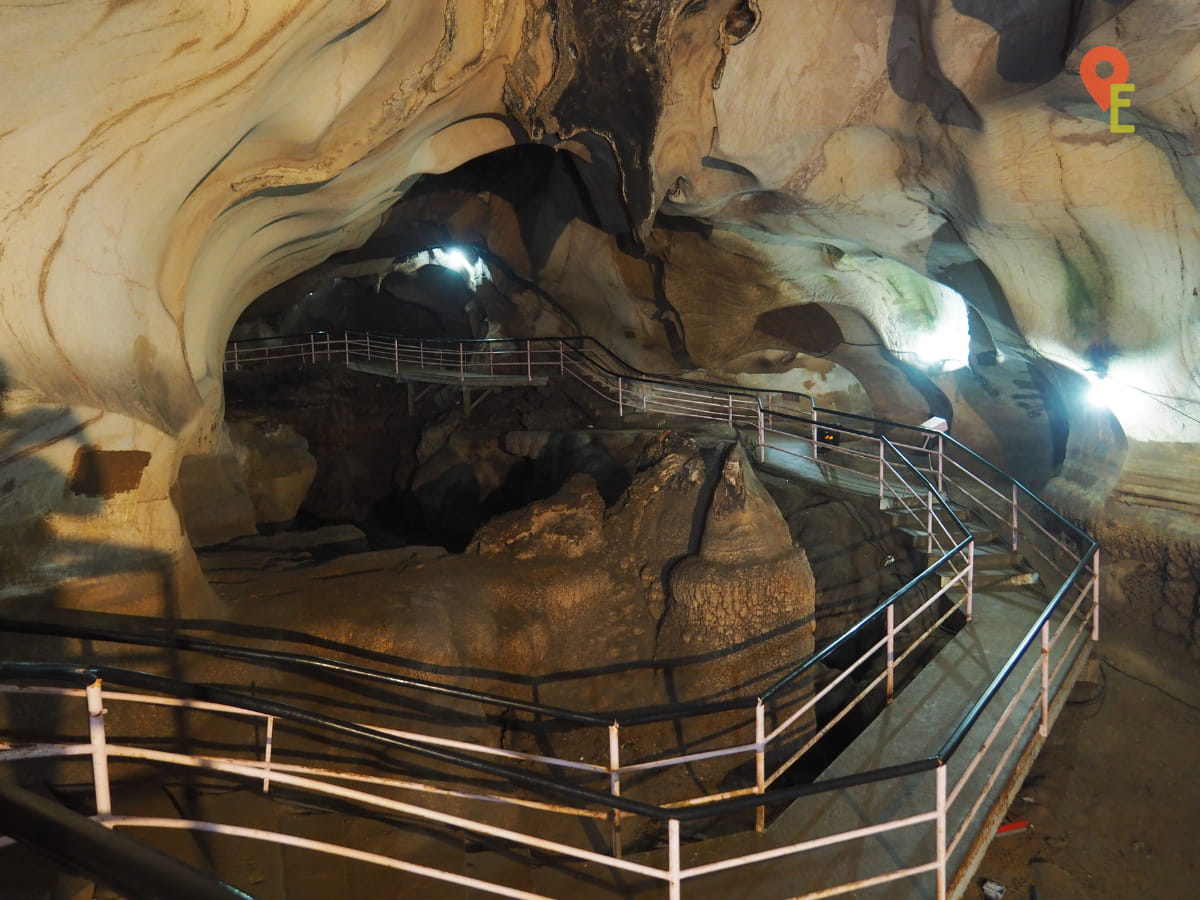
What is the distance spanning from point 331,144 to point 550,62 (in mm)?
2717

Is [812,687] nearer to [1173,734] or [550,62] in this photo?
[1173,734]

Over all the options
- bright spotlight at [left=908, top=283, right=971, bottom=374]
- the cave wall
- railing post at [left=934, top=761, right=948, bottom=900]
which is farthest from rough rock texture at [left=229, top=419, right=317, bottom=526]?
railing post at [left=934, top=761, right=948, bottom=900]

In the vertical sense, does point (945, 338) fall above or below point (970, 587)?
above

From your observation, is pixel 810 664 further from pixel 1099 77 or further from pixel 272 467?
pixel 272 467

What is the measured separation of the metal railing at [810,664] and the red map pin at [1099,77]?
3.74 m

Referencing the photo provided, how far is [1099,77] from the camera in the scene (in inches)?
285

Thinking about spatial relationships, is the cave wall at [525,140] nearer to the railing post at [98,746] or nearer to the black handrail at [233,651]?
the black handrail at [233,651]

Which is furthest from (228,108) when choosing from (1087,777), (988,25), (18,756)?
(1087,777)

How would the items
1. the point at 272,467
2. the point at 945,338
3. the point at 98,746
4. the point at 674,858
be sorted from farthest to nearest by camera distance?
the point at 945,338 → the point at 272,467 → the point at 674,858 → the point at 98,746

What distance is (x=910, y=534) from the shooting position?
9617mm

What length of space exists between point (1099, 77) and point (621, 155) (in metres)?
4.84

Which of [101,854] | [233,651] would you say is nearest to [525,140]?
[233,651]

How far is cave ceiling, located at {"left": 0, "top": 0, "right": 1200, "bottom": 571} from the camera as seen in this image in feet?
17.2

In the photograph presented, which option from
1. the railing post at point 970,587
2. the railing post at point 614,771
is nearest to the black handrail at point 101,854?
the railing post at point 614,771
